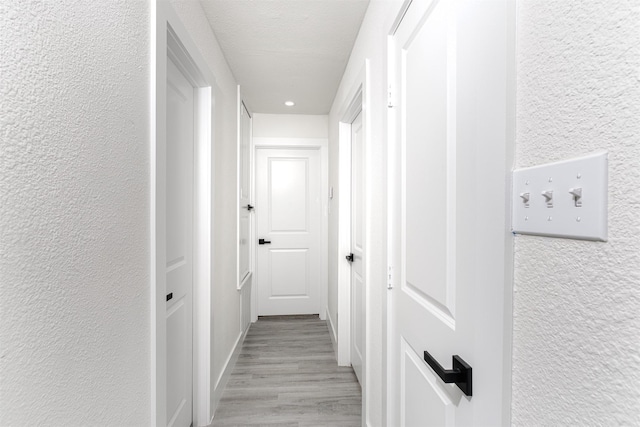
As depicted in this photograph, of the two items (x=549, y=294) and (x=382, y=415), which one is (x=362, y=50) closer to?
(x=549, y=294)

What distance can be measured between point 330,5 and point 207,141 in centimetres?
101

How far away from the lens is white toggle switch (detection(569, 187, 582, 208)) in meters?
0.43

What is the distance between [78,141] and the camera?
0.72 metres

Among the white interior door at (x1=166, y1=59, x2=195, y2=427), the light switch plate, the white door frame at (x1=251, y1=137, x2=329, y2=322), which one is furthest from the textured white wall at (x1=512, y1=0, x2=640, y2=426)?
the white door frame at (x1=251, y1=137, x2=329, y2=322)

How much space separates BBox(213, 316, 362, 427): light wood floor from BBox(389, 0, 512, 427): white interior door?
3.05ft

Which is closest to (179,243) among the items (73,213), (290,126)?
(73,213)

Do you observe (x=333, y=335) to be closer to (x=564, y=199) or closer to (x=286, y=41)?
(x=286, y=41)

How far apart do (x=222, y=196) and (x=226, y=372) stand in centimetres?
129

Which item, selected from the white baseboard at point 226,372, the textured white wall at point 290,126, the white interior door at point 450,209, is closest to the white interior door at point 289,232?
the textured white wall at point 290,126

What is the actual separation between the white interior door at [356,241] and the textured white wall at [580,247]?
1561 millimetres

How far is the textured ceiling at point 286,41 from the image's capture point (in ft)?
5.40

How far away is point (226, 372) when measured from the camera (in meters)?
2.19

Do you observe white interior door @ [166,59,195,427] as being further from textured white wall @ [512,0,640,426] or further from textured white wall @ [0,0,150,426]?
textured white wall @ [512,0,640,426]

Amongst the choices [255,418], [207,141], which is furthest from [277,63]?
[255,418]
